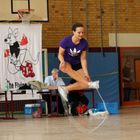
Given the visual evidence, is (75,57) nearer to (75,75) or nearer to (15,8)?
(75,75)

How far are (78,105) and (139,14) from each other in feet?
20.3

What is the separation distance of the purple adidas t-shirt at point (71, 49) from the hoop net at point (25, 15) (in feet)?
20.9

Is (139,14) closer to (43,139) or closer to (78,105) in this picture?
(78,105)

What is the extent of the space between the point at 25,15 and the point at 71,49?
22.3ft

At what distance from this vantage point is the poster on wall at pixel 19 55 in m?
13.2

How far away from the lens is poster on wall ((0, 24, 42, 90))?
1319cm

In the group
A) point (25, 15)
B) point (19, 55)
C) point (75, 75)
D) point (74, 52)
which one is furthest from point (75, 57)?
point (25, 15)

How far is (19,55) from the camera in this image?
1330 cm

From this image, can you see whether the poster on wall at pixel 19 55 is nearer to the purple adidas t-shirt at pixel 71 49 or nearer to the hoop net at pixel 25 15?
the hoop net at pixel 25 15

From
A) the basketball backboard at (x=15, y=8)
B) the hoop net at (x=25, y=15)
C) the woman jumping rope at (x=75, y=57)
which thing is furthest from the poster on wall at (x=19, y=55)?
the woman jumping rope at (x=75, y=57)

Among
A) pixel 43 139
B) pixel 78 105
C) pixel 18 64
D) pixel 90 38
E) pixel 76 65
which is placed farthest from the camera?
pixel 90 38

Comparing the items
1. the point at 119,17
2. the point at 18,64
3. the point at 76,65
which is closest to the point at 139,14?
the point at 119,17

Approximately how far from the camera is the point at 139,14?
1606cm

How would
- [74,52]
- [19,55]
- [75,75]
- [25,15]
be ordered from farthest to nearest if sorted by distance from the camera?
[25,15], [19,55], [74,52], [75,75]
